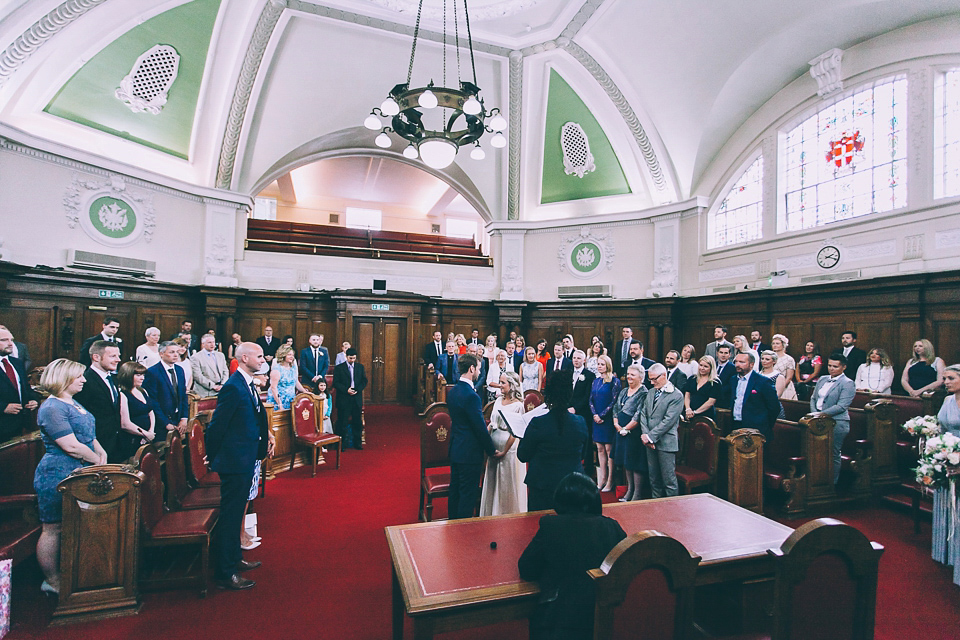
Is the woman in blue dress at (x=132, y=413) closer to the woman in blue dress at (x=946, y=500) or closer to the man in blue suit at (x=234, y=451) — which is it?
the man in blue suit at (x=234, y=451)

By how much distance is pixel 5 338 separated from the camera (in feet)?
12.9

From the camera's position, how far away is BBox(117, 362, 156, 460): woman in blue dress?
366cm

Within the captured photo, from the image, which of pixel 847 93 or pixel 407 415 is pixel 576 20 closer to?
pixel 847 93

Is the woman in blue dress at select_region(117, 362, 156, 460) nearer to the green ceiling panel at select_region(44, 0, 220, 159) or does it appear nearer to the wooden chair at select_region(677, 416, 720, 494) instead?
the wooden chair at select_region(677, 416, 720, 494)

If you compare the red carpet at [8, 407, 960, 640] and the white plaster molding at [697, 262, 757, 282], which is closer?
the red carpet at [8, 407, 960, 640]

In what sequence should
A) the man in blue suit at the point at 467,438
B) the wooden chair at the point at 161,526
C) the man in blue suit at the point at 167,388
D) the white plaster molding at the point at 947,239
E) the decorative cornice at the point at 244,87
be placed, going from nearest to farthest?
the wooden chair at the point at 161,526 < the man in blue suit at the point at 467,438 < the man in blue suit at the point at 167,388 < the white plaster molding at the point at 947,239 < the decorative cornice at the point at 244,87

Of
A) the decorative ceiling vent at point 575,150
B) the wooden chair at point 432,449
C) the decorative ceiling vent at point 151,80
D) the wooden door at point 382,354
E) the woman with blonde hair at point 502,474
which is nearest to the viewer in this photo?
the woman with blonde hair at point 502,474

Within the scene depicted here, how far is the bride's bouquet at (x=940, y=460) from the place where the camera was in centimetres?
315

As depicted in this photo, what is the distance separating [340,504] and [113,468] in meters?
2.27

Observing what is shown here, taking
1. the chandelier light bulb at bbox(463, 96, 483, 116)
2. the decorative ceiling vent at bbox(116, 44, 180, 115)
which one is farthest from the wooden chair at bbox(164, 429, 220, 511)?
the decorative ceiling vent at bbox(116, 44, 180, 115)

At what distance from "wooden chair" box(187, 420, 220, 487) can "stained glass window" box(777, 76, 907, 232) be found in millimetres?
9961

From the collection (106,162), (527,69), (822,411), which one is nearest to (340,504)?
(822,411)

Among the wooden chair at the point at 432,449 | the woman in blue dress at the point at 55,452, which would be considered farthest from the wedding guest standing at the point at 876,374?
the woman in blue dress at the point at 55,452

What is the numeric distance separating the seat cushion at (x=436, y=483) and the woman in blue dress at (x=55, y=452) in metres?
2.32
